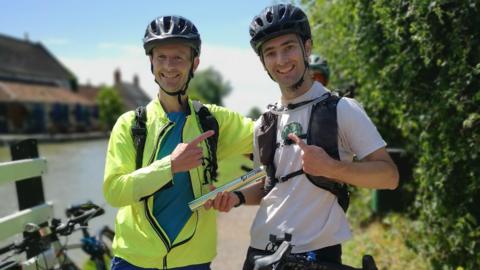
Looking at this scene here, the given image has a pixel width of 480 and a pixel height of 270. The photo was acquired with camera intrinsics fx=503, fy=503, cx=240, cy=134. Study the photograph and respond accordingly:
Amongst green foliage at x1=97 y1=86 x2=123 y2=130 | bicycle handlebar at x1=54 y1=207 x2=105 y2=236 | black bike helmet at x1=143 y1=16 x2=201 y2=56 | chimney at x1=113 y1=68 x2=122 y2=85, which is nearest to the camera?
black bike helmet at x1=143 y1=16 x2=201 y2=56

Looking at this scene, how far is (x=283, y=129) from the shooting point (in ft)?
8.60

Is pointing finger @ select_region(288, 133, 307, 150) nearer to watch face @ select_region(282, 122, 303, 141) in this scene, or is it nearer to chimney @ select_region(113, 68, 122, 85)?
watch face @ select_region(282, 122, 303, 141)

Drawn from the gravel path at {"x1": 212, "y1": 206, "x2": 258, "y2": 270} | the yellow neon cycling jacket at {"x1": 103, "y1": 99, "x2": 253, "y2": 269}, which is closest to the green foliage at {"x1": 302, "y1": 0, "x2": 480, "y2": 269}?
the yellow neon cycling jacket at {"x1": 103, "y1": 99, "x2": 253, "y2": 269}

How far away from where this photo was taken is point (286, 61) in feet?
8.64

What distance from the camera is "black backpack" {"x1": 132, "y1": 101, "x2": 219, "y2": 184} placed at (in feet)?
9.05

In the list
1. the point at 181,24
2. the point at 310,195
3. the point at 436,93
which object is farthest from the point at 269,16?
the point at 436,93

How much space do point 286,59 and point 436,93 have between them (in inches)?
80.8

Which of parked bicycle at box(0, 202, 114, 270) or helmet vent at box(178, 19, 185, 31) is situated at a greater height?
helmet vent at box(178, 19, 185, 31)

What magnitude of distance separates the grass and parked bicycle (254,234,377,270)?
10.3 ft

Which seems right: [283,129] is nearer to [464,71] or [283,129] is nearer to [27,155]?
[464,71]

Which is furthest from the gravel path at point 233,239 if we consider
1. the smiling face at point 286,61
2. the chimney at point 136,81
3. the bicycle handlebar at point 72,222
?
the chimney at point 136,81

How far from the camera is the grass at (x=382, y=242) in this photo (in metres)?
5.68

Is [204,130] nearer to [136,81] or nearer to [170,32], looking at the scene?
[170,32]

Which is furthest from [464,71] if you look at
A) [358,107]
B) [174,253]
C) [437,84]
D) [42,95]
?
[42,95]
